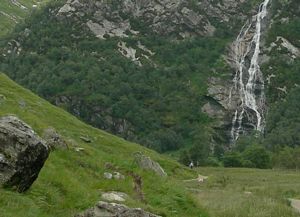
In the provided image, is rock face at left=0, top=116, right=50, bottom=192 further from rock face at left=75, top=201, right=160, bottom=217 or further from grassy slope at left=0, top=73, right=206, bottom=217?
rock face at left=75, top=201, right=160, bottom=217

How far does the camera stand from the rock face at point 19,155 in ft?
46.7

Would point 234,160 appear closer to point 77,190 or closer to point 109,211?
point 77,190

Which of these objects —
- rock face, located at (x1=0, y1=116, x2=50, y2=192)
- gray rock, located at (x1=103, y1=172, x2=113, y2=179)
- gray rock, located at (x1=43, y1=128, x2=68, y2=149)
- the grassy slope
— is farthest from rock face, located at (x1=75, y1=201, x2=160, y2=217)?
gray rock, located at (x1=43, y1=128, x2=68, y2=149)

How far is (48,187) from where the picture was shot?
52.3 ft

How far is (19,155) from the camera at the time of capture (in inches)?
566

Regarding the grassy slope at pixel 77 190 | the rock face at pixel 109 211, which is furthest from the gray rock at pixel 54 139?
the rock face at pixel 109 211

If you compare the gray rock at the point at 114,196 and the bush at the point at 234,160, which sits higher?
the bush at the point at 234,160

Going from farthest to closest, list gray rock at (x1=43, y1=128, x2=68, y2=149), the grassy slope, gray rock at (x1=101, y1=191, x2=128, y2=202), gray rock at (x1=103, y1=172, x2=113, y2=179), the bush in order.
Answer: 1. the bush
2. gray rock at (x1=43, y1=128, x2=68, y2=149)
3. gray rock at (x1=103, y1=172, x2=113, y2=179)
4. gray rock at (x1=101, y1=191, x2=128, y2=202)
5. the grassy slope

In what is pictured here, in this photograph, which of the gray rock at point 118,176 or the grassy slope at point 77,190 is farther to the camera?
the gray rock at point 118,176

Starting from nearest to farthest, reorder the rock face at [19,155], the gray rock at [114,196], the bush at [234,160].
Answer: the rock face at [19,155] < the gray rock at [114,196] < the bush at [234,160]

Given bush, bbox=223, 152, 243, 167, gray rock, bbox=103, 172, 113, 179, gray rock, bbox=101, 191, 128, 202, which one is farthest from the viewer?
bush, bbox=223, 152, 243, 167

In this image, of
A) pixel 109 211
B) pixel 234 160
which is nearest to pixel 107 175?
pixel 109 211

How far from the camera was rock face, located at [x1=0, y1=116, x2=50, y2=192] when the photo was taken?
560 inches

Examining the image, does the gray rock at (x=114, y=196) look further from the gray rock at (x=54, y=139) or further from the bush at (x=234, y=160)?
the bush at (x=234, y=160)
